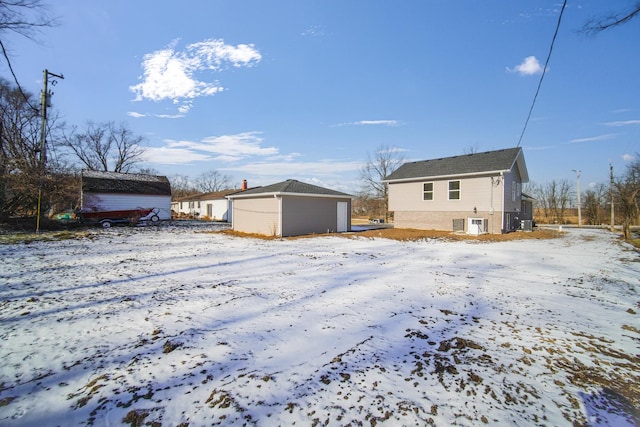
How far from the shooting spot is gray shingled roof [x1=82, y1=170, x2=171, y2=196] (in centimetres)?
2533

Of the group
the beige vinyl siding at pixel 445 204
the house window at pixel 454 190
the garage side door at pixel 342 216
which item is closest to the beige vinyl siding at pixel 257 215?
the garage side door at pixel 342 216

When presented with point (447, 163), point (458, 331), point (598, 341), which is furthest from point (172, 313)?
point (447, 163)

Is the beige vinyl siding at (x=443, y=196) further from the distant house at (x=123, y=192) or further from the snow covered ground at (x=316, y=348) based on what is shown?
the distant house at (x=123, y=192)

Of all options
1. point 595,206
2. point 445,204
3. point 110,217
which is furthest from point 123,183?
point 595,206

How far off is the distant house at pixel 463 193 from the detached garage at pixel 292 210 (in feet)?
14.5

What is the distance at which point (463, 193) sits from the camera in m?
18.0

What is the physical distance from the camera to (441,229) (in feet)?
61.7

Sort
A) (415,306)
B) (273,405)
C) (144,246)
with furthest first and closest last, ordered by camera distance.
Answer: (144,246) → (415,306) → (273,405)

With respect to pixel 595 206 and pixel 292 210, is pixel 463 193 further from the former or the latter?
pixel 595 206

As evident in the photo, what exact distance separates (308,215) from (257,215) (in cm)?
317

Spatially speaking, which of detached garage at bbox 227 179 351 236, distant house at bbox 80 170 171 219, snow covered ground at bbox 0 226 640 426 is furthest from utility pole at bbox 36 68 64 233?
snow covered ground at bbox 0 226 640 426

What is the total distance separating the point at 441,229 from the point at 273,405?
59.5 feet

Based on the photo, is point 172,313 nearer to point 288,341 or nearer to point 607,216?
point 288,341

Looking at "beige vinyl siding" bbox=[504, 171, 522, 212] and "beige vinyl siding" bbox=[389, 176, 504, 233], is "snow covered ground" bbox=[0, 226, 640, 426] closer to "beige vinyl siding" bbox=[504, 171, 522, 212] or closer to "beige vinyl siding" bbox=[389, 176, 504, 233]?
"beige vinyl siding" bbox=[389, 176, 504, 233]
